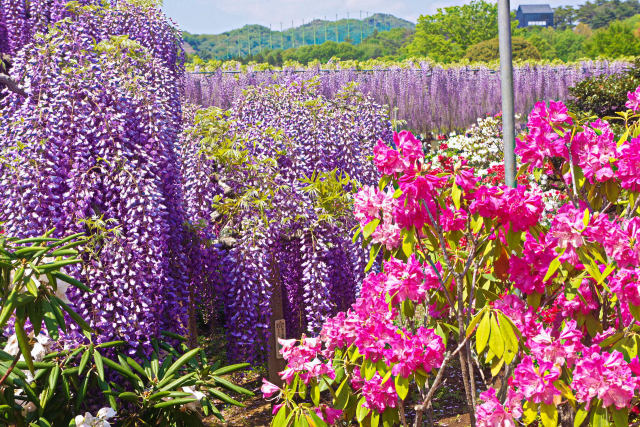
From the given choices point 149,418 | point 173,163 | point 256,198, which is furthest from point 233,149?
point 149,418

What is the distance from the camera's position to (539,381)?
2.13 meters

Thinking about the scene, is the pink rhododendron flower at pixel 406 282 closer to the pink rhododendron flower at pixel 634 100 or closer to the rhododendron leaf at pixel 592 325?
the rhododendron leaf at pixel 592 325

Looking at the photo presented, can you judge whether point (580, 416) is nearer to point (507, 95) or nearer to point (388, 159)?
point (388, 159)

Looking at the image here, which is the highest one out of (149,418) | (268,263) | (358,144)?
(358,144)

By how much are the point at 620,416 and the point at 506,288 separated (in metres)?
0.97

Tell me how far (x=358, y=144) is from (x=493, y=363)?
439 cm

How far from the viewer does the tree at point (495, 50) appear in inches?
1354

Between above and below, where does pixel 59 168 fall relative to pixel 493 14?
below

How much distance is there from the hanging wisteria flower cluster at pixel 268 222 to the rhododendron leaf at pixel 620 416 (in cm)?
318

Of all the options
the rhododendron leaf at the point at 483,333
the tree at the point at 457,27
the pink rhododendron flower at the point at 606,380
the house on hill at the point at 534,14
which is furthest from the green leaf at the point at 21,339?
the house on hill at the point at 534,14

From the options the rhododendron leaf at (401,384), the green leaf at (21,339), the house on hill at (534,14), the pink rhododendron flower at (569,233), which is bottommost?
the rhododendron leaf at (401,384)

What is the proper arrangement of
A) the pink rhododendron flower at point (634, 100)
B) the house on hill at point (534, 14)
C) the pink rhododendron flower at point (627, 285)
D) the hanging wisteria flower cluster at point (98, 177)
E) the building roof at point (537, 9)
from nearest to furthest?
the pink rhododendron flower at point (627, 285) < the pink rhododendron flower at point (634, 100) < the hanging wisteria flower cluster at point (98, 177) < the house on hill at point (534, 14) < the building roof at point (537, 9)

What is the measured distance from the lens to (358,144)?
6734 mm

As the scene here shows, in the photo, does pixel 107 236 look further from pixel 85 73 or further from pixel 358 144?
pixel 358 144
